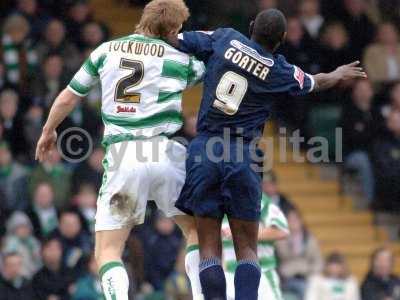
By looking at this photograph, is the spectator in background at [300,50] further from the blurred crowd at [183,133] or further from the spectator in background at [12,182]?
the spectator in background at [12,182]

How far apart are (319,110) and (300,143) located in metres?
0.47

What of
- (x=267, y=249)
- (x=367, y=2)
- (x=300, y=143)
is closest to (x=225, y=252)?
(x=267, y=249)

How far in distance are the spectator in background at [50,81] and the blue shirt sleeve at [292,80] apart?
6.74 m

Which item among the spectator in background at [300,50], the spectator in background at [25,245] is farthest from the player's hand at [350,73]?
the spectator in background at [300,50]

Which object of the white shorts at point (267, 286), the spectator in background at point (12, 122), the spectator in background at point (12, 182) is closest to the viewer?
the white shorts at point (267, 286)

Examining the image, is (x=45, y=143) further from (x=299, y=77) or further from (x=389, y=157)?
(x=389, y=157)

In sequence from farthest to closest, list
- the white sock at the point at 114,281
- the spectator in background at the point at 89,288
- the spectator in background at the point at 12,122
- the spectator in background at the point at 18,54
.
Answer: the spectator in background at the point at 18,54
the spectator in background at the point at 12,122
the spectator in background at the point at 89,288
the white sock at the point at 114,281

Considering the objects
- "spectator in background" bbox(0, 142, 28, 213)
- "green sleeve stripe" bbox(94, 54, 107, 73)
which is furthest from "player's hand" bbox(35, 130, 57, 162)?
"spectator in background" bbox(0, 142, 28, 213)

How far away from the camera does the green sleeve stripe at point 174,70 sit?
1038cm

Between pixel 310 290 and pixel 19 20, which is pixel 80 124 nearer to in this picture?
pixel 19 20

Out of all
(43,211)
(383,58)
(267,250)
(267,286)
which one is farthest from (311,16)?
(267,286)

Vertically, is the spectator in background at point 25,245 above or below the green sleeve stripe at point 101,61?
below

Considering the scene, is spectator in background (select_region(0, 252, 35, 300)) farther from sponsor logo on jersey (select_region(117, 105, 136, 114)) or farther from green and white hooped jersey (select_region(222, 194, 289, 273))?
sponsor logo on jersey (select_region(117, 105, 136, 114))

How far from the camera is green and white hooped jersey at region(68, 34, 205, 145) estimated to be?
10.4m
